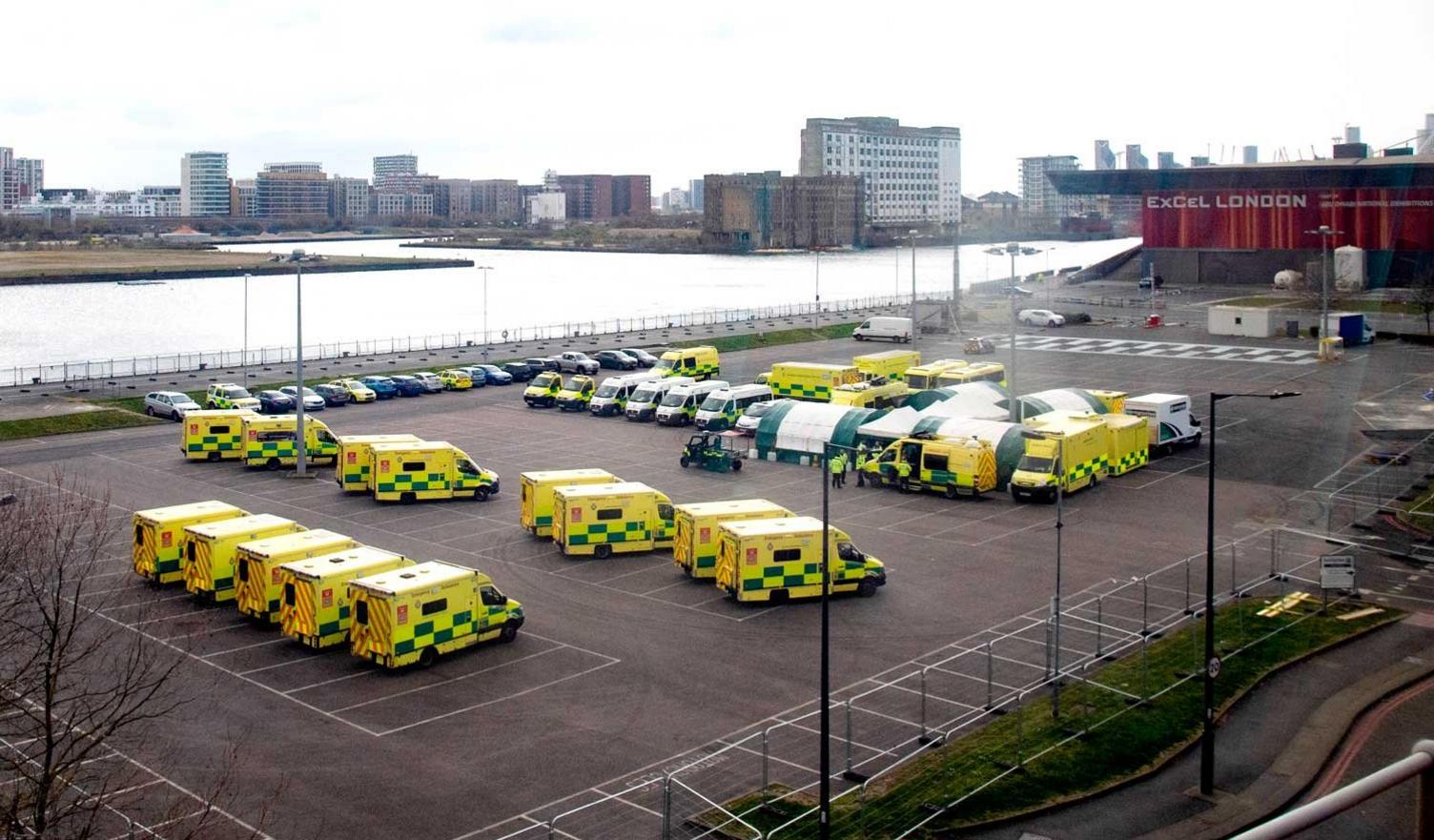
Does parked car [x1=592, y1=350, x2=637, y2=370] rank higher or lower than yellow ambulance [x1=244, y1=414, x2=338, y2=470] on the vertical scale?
higher

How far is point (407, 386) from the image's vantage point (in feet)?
144

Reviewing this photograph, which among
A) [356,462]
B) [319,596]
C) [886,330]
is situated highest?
[886,330]

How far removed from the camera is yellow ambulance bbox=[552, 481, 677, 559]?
2300cm

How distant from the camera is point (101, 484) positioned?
29359 mm

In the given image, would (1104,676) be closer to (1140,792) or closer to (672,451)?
(1140,792)

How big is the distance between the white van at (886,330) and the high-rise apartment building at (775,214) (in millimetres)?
81271

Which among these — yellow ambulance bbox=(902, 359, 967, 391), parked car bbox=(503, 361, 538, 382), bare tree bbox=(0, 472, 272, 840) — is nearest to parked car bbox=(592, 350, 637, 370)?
parked car bbox=(503, 361, 538, 382)

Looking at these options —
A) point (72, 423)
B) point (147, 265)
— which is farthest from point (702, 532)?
point (147, 265)

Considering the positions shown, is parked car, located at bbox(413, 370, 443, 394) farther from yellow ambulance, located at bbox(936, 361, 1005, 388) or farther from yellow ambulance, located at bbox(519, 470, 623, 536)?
yellow ambulance, located at bbox(519, 470, 623, 536)

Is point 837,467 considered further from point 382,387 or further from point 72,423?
point 72,423

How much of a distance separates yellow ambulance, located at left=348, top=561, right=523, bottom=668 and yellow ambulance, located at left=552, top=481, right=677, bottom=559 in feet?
14.5

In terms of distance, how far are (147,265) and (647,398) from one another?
415 feet

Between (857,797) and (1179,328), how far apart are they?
162 feet

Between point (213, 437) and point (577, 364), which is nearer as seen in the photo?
point (213, 437)
